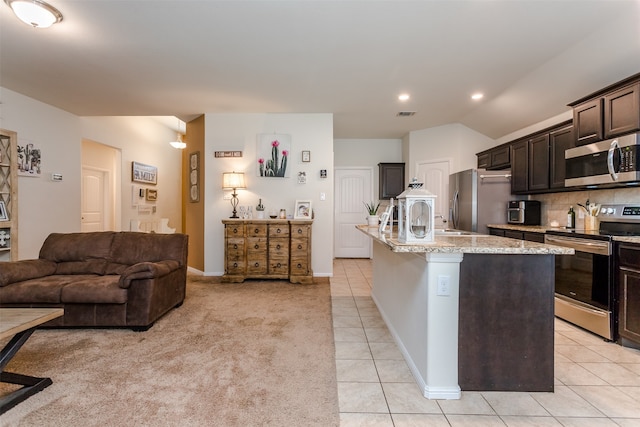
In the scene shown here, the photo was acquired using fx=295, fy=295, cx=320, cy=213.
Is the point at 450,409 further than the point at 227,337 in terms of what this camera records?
No

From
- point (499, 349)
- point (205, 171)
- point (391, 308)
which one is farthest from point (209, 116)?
point (499, 349)

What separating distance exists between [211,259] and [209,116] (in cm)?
230

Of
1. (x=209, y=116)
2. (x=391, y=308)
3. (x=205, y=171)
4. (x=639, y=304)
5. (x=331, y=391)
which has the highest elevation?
(x=209, y=116)

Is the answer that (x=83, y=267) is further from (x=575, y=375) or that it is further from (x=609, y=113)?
(x=609, y=113)

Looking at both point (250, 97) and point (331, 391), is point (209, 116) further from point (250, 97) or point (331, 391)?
point (331, 391)

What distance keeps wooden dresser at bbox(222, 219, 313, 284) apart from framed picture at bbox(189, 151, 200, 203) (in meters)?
1.16

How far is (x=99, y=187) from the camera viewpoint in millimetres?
5613

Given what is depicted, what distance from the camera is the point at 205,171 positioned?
476 centimetres

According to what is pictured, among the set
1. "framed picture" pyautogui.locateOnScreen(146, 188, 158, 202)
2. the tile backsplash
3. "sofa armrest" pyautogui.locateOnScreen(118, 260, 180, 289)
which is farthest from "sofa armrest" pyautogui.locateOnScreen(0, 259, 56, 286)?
the tile backsplash

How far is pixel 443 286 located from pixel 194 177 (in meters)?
4.61

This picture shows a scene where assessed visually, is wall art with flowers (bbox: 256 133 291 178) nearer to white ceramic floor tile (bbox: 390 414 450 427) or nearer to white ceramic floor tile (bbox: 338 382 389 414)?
white ceramic floor tile (bbox: 338 382 389 414)

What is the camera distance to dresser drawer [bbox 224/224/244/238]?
429cm

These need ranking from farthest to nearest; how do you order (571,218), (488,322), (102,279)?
1. (571,218)
2. (102,279)
3. (488,322)

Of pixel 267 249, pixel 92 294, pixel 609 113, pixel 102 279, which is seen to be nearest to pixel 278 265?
pixel 267 249
